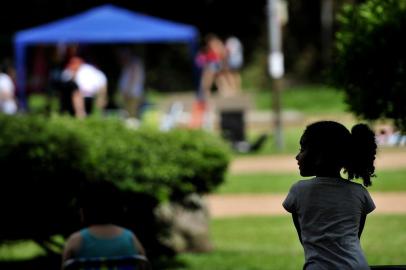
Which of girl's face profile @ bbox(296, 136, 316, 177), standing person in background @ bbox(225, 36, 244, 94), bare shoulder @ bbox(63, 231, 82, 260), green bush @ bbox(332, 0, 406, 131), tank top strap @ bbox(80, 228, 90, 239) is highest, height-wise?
green bush @ bbox(332, 0, 406, 131)

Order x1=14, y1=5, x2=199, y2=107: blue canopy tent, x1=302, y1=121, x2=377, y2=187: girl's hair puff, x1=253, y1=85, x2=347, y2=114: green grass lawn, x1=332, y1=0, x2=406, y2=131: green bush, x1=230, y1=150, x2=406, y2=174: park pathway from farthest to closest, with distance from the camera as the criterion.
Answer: x1=253, y1=85, x2=347, y2=114: green grass lawn < x1=14, y1=5, x2=199, y2=107: blue canopy tent < x1=230, y1=150, x2=406, y2=174: park pathway < x1=332, y1=0, x2=406, y2=131: green bush < x1=302, y1=121, x2=377, y2=187: girl's hair puff

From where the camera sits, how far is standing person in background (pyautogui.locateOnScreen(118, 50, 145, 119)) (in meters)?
25.1

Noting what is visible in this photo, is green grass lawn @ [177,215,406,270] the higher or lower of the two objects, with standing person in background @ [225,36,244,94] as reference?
lower

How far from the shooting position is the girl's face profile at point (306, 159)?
502cm

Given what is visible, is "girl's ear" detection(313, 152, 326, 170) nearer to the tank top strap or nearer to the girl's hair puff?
the girl's hair puff

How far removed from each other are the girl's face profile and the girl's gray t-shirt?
0.05 meters

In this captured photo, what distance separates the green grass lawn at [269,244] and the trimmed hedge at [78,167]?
33.4 inches

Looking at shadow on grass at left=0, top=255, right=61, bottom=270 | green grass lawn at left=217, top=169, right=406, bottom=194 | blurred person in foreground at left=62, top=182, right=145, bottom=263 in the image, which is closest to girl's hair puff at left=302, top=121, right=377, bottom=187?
blurred person in foreground at left=62, top=182, right=145, bottom=263

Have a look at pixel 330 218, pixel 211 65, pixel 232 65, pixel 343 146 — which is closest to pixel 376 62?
pixel 343 146

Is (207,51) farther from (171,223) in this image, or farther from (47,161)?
(47,161)

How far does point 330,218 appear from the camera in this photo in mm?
4980

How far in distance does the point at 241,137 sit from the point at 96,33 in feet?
12.3

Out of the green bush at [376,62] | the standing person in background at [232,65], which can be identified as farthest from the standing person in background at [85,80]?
the green bush at [376,62]

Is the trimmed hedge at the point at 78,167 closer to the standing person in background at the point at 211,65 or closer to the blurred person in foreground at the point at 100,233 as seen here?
the blurred person in foreground at the point at 100,233
